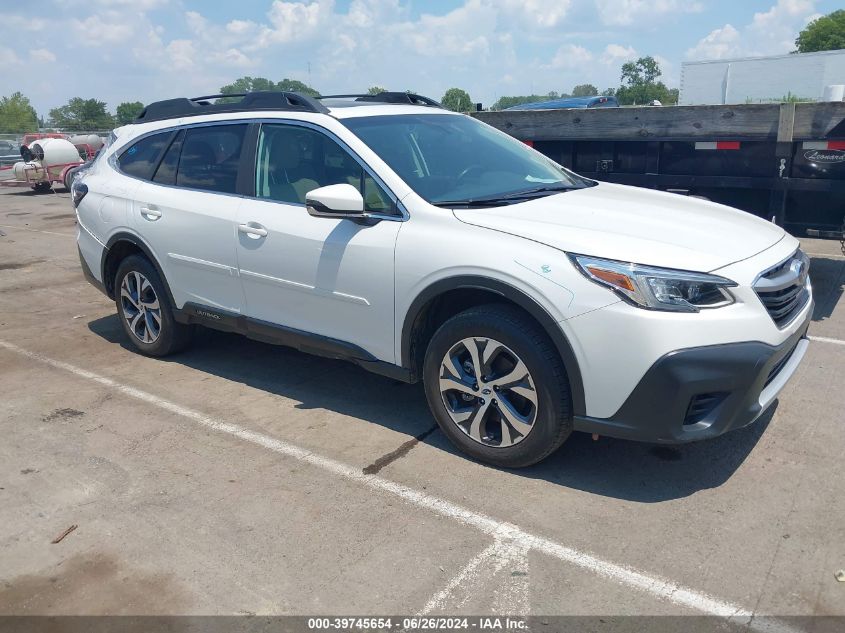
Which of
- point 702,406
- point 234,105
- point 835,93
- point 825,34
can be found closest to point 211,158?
point 234,105

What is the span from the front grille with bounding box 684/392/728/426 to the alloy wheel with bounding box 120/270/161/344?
12.8 feet

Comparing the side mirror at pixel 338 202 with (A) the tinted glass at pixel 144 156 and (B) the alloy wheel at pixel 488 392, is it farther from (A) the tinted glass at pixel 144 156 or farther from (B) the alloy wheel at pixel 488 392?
(A) the tinted glass at pixel 144 156

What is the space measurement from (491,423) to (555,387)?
1.69 ft

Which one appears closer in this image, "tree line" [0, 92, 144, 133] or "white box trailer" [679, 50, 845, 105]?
"white box trailer" [679, 50, 845, 105]

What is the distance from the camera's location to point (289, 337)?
4738 millimetres

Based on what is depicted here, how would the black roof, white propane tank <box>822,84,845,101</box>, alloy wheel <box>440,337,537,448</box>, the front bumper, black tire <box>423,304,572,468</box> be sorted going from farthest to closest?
white propane tank <box>822,84,845,101</box> < the black roof < alloy wheel <box>440,337,537,448</box> < black tire <box>423,304,572,468</box> < the front bumper

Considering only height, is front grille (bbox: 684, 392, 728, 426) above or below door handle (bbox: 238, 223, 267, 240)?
below

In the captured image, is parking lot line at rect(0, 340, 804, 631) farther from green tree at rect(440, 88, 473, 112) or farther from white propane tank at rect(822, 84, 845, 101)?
white propane tank at rect(822, 84, 845, 101)

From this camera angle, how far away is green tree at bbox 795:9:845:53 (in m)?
80.7

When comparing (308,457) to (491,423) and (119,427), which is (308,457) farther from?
(119,427)

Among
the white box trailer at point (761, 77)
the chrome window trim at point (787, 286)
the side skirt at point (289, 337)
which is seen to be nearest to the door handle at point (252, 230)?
the side skirt at point (289, 337)

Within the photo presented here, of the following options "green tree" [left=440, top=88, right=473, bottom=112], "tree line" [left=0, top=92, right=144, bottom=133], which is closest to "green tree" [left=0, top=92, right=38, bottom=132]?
"tree line" [left=0, top=92, right=144, bottom=133]

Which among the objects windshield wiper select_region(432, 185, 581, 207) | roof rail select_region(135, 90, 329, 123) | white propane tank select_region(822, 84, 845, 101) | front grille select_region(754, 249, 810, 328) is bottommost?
front grille select_region(754, 249, 810, 328)

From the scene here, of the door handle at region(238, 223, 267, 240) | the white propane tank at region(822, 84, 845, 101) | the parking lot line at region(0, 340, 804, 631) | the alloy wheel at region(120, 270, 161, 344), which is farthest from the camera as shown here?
the white propane tank at region(822, 84, 845, 101)
